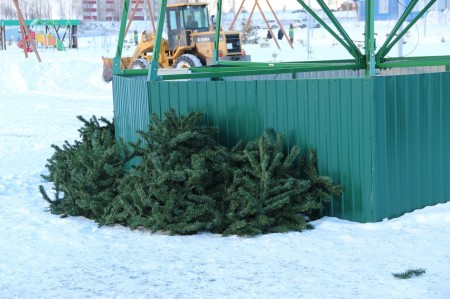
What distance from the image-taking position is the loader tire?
877 inches

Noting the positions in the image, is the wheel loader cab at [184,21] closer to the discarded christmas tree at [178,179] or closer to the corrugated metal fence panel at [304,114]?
the corrugated metal fence panel at [304,114]

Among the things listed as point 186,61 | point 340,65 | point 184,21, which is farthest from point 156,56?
point 184,21

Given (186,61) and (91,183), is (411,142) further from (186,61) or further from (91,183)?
(186,61)

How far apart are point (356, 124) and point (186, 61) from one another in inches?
600

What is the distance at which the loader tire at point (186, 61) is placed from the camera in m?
22.3

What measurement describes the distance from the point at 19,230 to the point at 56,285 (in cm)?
230

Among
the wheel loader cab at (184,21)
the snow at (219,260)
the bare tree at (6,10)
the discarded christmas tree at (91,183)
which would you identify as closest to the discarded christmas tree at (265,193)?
the snow at (219,260)

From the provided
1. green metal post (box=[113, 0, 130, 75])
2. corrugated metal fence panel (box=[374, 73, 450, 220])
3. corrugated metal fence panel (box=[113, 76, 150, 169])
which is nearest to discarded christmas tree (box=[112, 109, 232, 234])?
corrugated metal fence panel (box=[113, 76, 150, 169])

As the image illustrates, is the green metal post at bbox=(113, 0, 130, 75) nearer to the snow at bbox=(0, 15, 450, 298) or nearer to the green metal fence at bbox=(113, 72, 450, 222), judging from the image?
the green metal fence at bbox=(113, 72, 450, 222)

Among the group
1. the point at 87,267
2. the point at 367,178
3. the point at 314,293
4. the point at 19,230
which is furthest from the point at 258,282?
the point at 19,230

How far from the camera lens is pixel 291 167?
8.18m

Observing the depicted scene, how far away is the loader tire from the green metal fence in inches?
522

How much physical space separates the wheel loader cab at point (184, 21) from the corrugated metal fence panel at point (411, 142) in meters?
15.8

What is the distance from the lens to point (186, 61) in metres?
22.6
